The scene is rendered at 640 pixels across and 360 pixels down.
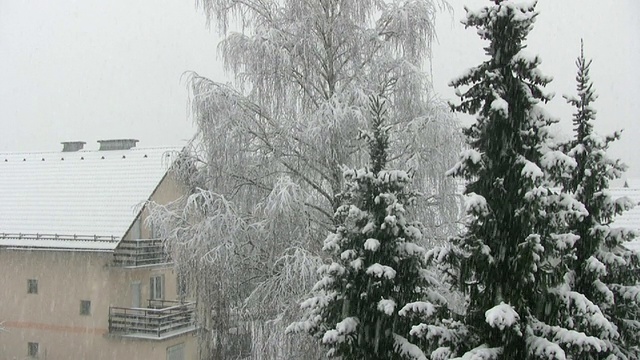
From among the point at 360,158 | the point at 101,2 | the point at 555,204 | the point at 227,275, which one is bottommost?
the point at 227,275

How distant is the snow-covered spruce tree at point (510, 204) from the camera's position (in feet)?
18.6

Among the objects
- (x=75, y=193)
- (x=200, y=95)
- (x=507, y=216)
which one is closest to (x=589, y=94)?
(x=507, y=216)

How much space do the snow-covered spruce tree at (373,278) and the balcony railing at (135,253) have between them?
11660mm

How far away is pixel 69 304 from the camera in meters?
18.3

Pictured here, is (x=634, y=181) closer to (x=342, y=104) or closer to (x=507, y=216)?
(x=342, y=104)

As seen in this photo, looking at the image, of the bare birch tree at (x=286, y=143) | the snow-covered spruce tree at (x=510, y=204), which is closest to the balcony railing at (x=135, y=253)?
the bare birch tree at (x=286, y=143)

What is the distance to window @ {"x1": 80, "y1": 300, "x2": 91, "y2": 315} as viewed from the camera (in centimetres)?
1812

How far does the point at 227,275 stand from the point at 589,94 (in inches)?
220

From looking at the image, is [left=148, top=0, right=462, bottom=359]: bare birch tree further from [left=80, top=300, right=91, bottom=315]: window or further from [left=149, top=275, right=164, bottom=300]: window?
[left=149, top=275, right=164, bottom=300]: window

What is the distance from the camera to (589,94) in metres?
7.33

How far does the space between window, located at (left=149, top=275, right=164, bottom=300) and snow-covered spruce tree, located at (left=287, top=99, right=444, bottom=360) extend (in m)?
13.5

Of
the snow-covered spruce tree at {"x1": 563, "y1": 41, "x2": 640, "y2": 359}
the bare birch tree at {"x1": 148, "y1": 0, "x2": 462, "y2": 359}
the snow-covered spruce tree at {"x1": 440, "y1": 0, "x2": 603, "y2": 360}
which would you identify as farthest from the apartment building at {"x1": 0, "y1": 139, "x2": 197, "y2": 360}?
the snow-covered spruce tree at {"x1": 440, "y1": 0, "x2": 603, "y2": 360}

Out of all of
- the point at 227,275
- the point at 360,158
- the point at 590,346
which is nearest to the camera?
the point at 590,346

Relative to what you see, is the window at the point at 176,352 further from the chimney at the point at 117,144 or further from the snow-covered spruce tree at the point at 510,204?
the snow-covered spruce tree at the point at 510,204
